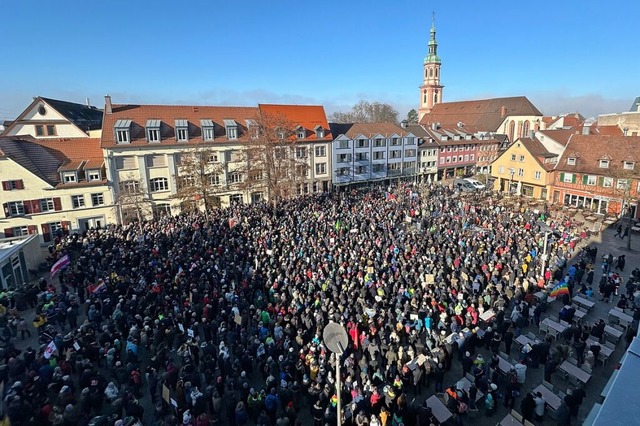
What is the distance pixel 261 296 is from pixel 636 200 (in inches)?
1296

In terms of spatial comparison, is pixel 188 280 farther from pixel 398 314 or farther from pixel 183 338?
pixel 398 314

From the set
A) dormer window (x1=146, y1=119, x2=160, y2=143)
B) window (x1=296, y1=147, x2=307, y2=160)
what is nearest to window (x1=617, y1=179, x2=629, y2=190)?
window (x1=296, y1=147, x2=307, y2=160)

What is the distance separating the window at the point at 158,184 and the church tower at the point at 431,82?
6641cm

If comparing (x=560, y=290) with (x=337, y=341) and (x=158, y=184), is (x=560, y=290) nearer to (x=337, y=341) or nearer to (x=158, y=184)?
(x=337, y=341)

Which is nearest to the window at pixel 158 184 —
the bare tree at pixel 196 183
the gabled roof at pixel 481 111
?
the bare tree at pixel 196 183

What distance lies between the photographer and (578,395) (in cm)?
991

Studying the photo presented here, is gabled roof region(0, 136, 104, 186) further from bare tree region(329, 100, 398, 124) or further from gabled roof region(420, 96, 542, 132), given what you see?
bare tree region(329, 100, 398, 124)

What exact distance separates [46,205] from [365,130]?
35.6 meters

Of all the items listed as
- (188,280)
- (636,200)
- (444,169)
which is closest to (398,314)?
(188,280)

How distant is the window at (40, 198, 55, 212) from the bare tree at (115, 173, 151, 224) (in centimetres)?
472

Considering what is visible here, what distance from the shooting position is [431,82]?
269 ft

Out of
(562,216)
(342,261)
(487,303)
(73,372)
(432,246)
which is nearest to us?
(73,372)

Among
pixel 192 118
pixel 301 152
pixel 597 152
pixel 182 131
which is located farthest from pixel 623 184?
pixel 192 118

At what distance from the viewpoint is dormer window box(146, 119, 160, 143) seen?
34812mm
